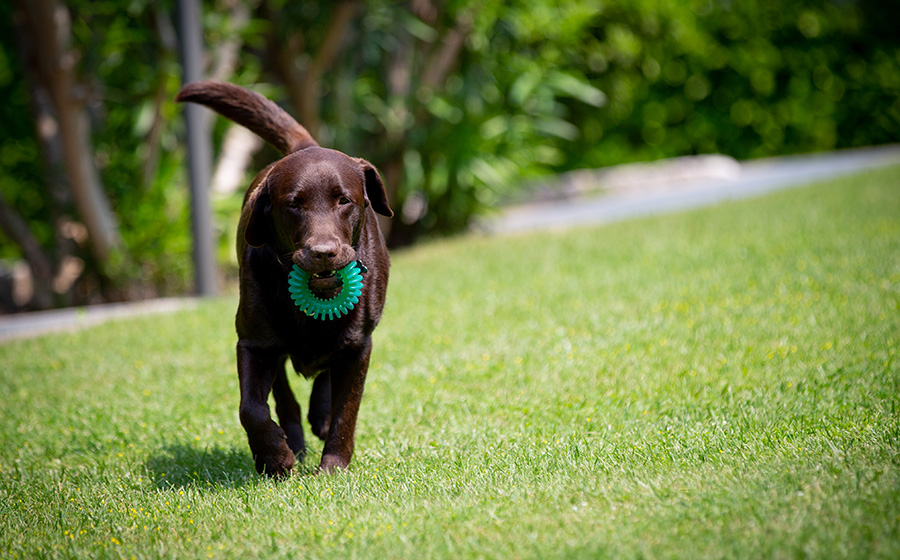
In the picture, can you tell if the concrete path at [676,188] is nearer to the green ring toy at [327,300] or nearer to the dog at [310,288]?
the dog at [310,288]

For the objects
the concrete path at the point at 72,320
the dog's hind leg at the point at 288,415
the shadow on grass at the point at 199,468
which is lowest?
the concrete path at the point at 72,320

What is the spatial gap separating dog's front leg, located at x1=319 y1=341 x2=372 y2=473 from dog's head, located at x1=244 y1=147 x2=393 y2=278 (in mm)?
498

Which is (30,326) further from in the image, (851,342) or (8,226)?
(851,342)

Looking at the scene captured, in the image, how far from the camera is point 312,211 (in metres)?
3.43

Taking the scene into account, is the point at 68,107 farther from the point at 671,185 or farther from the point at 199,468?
the point at 671,185

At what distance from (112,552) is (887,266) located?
6.09 m

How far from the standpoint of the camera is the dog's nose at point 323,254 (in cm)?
323

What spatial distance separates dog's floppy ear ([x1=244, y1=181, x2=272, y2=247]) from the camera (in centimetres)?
363

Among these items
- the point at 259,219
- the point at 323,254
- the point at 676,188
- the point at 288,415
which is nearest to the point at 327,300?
the point at 323,254

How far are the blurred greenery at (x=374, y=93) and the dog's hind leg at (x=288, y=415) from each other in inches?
219

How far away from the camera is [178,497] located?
12.1 feet

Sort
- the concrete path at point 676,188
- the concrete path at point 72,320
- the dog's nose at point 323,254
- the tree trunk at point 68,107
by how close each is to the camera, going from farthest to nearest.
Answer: the concrete path at point 676,188 → the tree trunk at point 68,107 → the concrete path at point 72,320 → the dog's nose at point 323,254

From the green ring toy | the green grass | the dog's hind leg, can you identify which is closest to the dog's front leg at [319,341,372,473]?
the green grass

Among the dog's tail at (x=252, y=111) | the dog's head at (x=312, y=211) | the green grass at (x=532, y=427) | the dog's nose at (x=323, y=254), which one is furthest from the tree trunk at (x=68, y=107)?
the dog's nose at (x=323, y=254)
